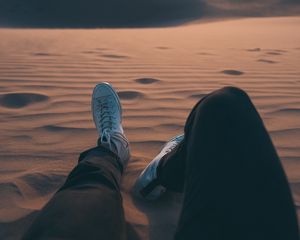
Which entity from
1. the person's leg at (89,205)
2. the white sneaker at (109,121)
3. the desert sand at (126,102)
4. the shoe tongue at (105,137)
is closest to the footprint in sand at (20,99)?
the desert sand at (126,102)

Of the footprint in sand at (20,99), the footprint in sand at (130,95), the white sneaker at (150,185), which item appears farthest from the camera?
the footprint in sand at (130,95)

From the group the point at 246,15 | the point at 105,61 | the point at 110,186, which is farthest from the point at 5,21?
the point at 110,186

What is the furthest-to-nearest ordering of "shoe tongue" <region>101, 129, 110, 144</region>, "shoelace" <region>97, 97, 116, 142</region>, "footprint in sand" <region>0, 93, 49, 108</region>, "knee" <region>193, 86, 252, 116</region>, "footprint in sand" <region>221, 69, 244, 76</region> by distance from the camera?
1. "footprint in sand" <region>221, 69, 244, 76</region>
2. "footprint in sand" <region>0, 93, 49, 108</region>
3. "shoelace" <region>97, 97, 116, 142</region>
4. "shoe tongue" <region>101, 129, 110, 144</region>
5. "knee" <region>193, 86, 252, 116</region>

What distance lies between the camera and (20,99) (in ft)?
9.77

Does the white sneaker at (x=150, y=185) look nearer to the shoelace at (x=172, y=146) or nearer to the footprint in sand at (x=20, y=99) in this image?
the shoelace at (x=172, y=146)

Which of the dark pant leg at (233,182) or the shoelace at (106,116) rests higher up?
the dark pant leg at (233,182)

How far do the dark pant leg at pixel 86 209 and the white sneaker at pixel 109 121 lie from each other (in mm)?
335

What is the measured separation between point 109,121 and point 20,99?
942 millimetres

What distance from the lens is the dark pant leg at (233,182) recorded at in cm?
107

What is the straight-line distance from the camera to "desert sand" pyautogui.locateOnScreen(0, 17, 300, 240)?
6.03ft

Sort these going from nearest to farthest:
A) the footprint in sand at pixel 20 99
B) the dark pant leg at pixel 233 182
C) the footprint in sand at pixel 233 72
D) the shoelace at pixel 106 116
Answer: the dark pant leg at pixel 233 182, the shoelace at pixel 106 116, the footprint in sand at pixel 20 99, the footprint in sand at pixel 233 72


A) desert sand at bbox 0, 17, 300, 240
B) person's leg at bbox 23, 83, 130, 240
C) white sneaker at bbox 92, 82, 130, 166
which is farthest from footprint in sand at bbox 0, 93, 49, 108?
person's leg at bbox 23, 83, 130, 240

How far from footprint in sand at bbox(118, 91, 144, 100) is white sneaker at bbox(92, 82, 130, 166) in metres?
0.34

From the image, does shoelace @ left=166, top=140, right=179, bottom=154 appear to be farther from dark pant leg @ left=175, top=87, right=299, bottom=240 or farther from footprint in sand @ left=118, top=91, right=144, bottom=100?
footprint in sand @ left=118, top=91, right=144, bottom=100
